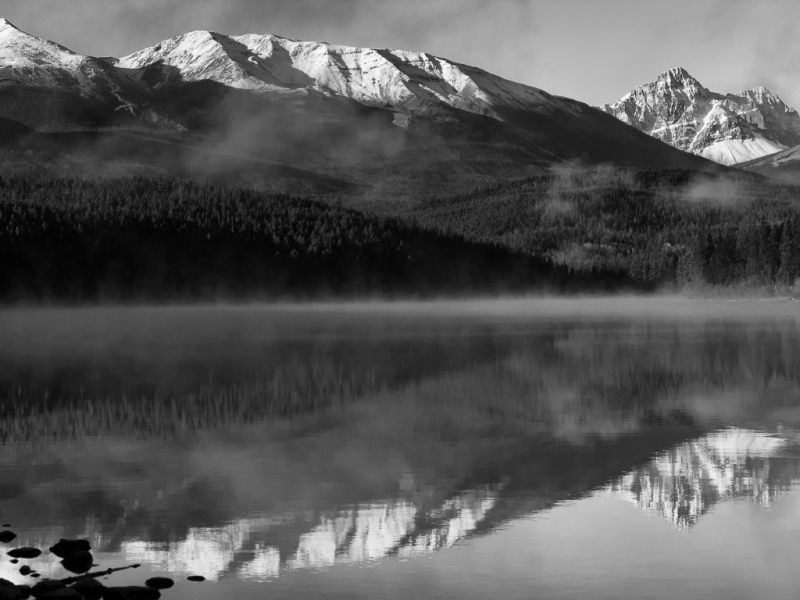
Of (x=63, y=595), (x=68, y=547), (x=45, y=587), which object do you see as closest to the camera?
(x=63, y=595)

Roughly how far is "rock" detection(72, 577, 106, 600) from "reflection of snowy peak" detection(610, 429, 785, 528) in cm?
1210

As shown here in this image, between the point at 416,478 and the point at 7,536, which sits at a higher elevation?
the point at 416,478

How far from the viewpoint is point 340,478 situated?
2919 cm

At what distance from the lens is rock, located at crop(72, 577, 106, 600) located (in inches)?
716

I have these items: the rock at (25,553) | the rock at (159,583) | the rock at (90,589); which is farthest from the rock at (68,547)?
the rock at (90,589)

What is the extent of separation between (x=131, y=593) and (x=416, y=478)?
1167 centimetres

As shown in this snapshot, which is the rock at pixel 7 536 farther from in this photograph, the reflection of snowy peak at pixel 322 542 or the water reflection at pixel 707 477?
the water reflection at pixel 707 477

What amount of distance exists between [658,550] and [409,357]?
46.0 metres

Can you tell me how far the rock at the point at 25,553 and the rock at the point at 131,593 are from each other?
2950 mm

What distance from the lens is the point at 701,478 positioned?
28.8 meters

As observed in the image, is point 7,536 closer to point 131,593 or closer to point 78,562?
point 78,562

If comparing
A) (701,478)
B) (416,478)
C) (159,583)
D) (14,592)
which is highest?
(701,478)

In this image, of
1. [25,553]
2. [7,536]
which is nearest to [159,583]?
[25,553]

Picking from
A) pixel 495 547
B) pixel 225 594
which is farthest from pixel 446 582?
pixel 225 594
